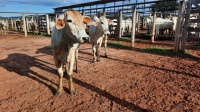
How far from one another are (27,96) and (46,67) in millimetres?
2323

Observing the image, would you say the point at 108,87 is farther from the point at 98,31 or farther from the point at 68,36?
the point at 98,31

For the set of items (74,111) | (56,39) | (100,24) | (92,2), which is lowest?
(74,111)

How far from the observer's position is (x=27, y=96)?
4.16 m

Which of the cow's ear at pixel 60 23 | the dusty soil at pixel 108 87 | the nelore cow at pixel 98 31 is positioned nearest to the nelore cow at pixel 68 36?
the cow's ear at pixel 60 23

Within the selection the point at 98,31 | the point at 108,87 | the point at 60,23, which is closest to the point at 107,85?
the point at 108,87

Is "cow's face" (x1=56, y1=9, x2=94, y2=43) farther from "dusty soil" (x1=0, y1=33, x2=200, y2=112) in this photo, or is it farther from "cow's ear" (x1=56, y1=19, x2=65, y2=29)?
"dusty soil" (x1=0, y1=33, x2=200, y2=112)

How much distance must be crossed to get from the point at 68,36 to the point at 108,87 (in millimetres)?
1681

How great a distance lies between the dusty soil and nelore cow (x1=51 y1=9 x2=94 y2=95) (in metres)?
0.54

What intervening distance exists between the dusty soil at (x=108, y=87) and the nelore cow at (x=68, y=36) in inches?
21.4

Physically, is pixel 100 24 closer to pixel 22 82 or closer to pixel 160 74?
pixel 160 74

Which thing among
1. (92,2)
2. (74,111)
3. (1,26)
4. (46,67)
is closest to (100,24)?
(46,67)

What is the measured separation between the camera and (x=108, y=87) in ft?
14.9

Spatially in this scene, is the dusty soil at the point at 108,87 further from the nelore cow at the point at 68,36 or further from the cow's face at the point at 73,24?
the cow's face at the point at 73,24

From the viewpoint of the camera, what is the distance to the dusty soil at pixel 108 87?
365 centimetres
